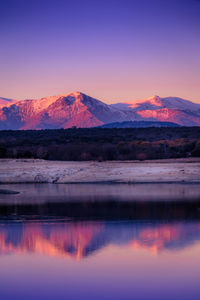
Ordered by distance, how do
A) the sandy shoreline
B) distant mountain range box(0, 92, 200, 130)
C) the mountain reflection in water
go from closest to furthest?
1. the mountain reflection in water
2. the sandy shoreline
3. distant mountain range box(0, 92, 200, 130)

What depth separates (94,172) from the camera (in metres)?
24.8

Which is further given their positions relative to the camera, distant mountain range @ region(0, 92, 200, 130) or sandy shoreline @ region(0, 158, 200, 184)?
distant mountain range @ region(0, 92, 200, 130)

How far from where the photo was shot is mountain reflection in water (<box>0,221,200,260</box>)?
9.87 m

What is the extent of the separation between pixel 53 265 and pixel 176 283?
2353 millimetres

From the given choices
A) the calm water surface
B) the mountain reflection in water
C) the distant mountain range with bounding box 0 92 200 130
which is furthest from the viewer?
the distant mountain range with bounding box 0 92 200 130

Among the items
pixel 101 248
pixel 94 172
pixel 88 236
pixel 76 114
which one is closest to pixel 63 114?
pixel 76 114

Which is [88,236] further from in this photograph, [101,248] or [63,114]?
[63,114]

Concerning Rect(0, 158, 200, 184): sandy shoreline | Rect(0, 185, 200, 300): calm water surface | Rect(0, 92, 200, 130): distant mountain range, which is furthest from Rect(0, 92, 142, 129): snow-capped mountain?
Rect(0, 185, 200, 300): calm water surface

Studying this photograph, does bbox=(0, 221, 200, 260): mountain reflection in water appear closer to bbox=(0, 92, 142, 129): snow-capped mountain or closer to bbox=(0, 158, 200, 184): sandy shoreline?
bbox=(0, 158, 200, 184): sandy shoreline

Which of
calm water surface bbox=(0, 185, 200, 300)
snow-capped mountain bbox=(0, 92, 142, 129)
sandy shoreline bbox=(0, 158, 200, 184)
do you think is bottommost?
calm water surface bbox=(0, 185, 200, 300)

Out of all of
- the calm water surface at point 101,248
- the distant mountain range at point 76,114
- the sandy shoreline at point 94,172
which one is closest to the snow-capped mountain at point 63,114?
the distant mountain range at point 76,114

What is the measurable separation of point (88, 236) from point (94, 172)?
45.6 ft

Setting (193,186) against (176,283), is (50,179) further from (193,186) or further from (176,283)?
(176,283)

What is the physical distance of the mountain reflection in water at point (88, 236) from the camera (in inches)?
389
